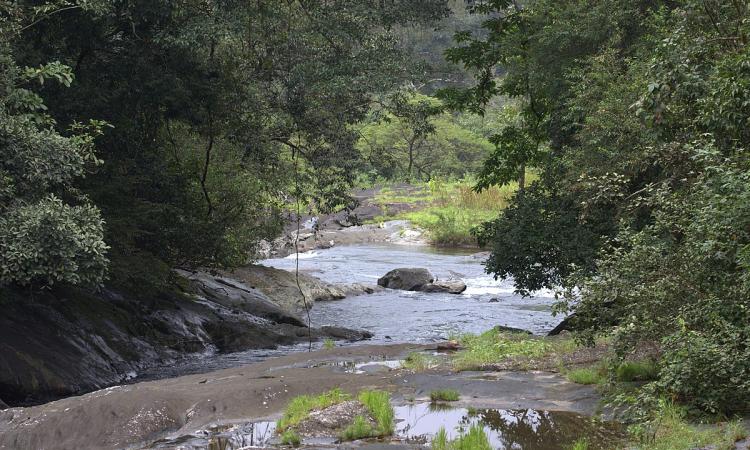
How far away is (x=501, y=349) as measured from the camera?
43.0 feet

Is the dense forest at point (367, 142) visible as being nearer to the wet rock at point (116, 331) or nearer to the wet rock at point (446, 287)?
the wet rock at point (116, 331)

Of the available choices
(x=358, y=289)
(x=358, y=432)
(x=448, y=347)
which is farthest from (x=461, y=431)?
(x=358, y=289)

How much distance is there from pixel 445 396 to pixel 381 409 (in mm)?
1267

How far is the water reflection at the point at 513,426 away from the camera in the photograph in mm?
8297

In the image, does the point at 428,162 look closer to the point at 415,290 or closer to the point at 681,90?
the point at 415,290

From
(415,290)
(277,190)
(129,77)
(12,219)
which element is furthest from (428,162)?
(12,219)

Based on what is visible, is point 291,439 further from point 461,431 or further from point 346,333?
point 346,333

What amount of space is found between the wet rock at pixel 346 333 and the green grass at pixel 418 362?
544 centimetres

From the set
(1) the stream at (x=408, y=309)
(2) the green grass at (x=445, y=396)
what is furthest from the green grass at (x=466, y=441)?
(1) the stream at (x=408, y=309)

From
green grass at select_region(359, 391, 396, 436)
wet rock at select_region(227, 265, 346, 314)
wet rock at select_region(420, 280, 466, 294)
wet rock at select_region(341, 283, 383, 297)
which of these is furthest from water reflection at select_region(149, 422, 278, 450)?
wet rock at select_region(420, 280, 466, 294)

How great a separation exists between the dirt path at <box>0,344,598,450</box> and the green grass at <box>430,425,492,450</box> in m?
1.58

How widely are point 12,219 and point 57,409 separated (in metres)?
2.49

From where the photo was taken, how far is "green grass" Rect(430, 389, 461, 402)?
1005cm

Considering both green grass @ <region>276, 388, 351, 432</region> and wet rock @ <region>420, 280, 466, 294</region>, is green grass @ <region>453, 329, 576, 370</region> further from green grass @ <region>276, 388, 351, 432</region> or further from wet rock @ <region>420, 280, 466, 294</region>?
wet rock @ <region>420, 280, 466, 294</region>
